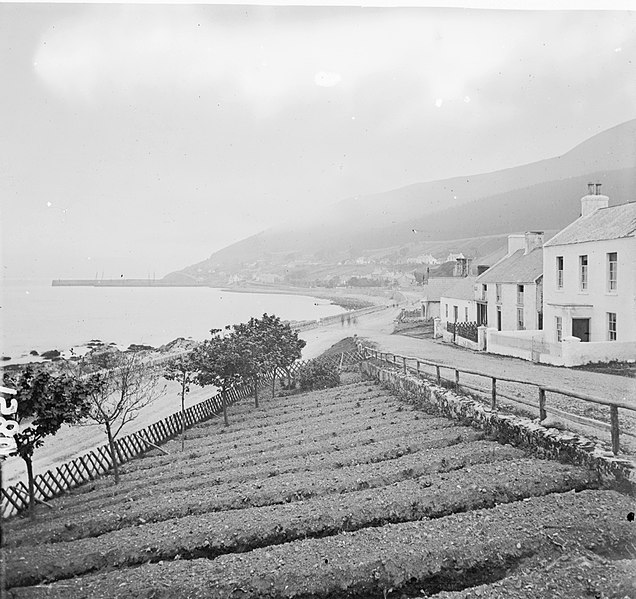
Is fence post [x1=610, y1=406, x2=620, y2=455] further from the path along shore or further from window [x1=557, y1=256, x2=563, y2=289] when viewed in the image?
window [x1=557, y1=256, x2=563, y2=289]

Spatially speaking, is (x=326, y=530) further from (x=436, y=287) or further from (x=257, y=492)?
(x=436, y=287)

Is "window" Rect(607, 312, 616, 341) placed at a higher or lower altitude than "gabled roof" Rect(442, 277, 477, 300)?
lower

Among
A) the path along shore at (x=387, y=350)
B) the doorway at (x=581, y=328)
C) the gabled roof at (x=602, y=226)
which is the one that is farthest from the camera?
the gabled roof at (x=602, y=226)

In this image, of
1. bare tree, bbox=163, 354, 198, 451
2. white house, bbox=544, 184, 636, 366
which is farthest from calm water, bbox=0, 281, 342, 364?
white house, bbox=544, 184, 636, 366

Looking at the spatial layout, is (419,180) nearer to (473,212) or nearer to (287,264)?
(473,212)

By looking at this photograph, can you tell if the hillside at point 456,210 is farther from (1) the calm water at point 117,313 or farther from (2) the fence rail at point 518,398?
(2) the fence rail at point 518,398

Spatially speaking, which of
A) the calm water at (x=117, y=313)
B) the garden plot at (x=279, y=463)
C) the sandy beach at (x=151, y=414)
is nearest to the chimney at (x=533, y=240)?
the sandy beach at (x=151, y=414)

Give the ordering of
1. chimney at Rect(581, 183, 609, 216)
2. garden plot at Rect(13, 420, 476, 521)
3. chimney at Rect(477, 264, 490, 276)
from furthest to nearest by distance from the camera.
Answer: chimney at Rect(477, 264, 490, 276)
chimney at Rect(581, 183, 609, 216)
garden plot at Rect(13, 420, 476, 521)
